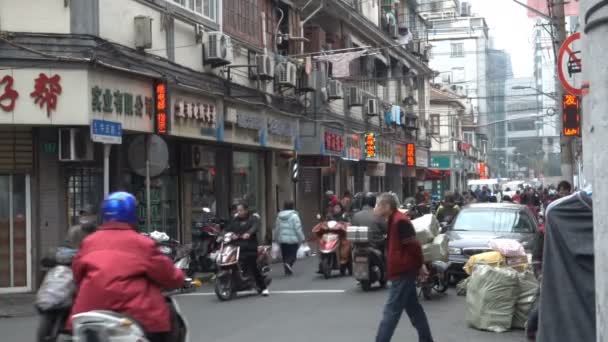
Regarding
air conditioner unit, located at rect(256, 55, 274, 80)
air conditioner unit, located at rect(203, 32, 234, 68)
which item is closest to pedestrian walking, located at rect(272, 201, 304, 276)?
Answer: air conditioner unit, located at rect(203, 32, 234, 68)

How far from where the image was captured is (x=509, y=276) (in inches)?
442

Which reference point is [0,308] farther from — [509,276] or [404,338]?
[509,276]

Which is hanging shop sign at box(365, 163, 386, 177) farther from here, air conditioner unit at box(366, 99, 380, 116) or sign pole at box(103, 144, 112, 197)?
sign pole at box(103, 144, 112, 197)

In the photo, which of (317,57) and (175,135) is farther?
(317,57)

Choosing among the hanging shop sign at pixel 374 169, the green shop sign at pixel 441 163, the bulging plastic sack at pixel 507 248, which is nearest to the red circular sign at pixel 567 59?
the bulging plastic sack at pixel 507 248

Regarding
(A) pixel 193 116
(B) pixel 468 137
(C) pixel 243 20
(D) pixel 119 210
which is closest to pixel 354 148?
(C) pixel 243 20

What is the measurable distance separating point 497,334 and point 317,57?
1765 cm

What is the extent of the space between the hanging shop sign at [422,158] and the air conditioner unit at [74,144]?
33.7 metres

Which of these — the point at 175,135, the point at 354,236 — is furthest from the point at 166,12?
the point at 354,236

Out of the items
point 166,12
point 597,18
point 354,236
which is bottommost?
point 354,236

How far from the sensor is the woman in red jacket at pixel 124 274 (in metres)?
5.20

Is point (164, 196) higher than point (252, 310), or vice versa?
point (164, 196)

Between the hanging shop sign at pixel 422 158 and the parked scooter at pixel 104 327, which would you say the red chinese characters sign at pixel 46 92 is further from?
the hanging shop sign at pixel 422 158

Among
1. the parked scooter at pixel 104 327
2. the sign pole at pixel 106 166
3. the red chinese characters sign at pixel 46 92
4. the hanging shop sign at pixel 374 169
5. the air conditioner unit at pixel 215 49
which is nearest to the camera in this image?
the parked scooter at pixel 104 327
